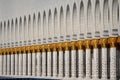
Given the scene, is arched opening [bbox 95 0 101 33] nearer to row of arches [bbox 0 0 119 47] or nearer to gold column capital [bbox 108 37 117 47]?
row of arches [bbox 0 0 119 47]

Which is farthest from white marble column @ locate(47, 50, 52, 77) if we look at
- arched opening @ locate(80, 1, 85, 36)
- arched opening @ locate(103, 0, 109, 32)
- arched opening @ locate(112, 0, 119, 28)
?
arched opening @ locate(112, 0, 119, 28)

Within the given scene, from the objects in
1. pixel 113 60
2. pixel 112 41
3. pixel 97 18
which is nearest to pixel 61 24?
pixel 97 18

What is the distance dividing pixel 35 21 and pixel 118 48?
21.9 ft

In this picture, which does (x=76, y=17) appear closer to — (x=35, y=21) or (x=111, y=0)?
(x=111, y=0)

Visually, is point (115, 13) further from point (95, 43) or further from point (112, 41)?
point (95, 43)

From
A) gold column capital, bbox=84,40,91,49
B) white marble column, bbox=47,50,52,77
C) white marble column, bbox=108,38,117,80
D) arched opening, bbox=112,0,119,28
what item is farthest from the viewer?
white marble column, bbox=47,50,52,77

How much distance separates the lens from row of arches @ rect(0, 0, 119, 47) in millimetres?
14758

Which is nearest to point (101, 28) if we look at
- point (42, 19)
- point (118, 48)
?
point (118, 48)

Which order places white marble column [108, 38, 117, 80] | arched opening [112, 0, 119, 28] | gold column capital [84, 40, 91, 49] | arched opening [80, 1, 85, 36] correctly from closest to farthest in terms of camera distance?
1. white marble column [108, 38, 117, 80]
2. arched opening [112, 0, 119, 28]
3. gold column capital [84, 40, 91, 49]
4. arched opening [80, 1, 85, 36]

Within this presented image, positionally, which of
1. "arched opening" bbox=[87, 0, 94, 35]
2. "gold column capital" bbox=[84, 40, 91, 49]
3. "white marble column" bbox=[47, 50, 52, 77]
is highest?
"arched opening" bbox=[87, 0, 94, 35]

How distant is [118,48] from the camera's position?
46.9ft

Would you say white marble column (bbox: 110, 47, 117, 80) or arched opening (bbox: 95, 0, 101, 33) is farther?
arched opening (bbox: 95, 0, 101, 33)

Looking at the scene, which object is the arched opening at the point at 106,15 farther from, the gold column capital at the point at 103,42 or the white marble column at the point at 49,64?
the white marble column at the point at 49,64

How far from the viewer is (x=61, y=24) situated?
58.1 feet
